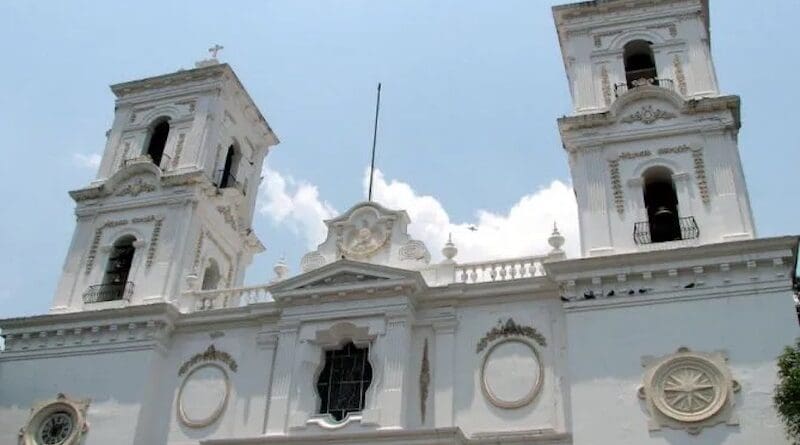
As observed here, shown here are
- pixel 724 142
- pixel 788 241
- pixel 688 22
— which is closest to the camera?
pixel 788 241

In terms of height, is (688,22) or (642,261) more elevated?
(688,22)

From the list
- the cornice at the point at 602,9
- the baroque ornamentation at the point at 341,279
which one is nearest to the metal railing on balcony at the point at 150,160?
the baroque ornamentation at the point at 341,279

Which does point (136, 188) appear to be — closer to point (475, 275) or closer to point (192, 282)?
point (192, 282)

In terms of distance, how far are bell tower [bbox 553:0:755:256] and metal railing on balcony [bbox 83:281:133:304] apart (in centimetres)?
1254

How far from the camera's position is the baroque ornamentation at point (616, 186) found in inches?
801

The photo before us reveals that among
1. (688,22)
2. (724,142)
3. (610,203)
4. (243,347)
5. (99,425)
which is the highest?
(688,22)

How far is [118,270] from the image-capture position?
80.0 ft

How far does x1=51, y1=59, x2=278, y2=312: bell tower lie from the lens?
23734mm

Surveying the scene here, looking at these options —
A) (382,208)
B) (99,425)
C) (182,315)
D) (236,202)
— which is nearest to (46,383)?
(99,425)

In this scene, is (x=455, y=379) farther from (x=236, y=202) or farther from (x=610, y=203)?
(x=236, y=202)

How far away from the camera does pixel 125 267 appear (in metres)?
24.5

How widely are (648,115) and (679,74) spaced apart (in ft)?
6.06

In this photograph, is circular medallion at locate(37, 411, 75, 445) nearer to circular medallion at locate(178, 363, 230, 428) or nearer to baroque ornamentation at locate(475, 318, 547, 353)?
circular medallion at locate(178, 363, 230, 428)

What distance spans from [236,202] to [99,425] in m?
8.38
